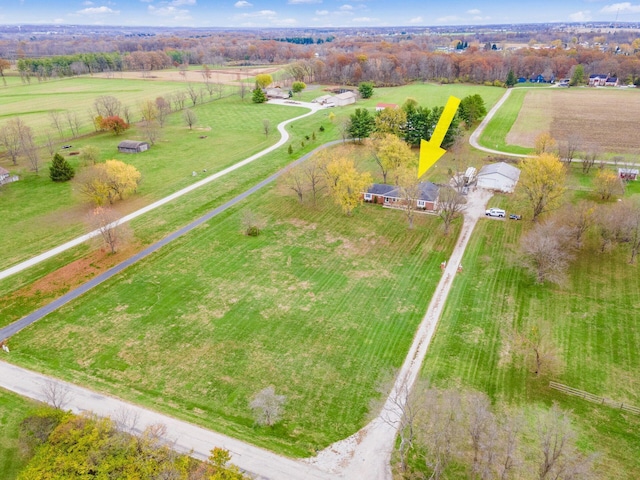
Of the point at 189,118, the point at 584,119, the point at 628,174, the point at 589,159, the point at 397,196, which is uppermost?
the point at 189,118

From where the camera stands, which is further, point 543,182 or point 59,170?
point 59,170

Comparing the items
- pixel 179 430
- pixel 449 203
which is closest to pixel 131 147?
pixel 449 203

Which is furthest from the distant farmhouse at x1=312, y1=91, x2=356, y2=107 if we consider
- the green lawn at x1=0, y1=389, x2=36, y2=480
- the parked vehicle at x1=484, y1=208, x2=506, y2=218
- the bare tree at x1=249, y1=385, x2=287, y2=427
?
the green lawn at x1=0, y1=389, x2=36, y2=480

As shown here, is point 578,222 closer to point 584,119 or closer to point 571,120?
point 571,120

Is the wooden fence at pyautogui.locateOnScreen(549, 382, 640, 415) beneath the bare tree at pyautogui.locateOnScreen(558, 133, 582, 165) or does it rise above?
beneath

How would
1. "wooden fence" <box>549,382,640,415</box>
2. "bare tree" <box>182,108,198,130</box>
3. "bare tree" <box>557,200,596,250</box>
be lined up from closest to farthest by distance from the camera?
"wooden fence" <box>549,382,640,415</box>, "bare tree" <box>557,200,596,250</box>, "bare tree" <box>182,108,198,130</box>

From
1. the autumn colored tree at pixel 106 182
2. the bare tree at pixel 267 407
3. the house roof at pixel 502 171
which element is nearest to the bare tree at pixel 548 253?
the house roof at pixel 502 171

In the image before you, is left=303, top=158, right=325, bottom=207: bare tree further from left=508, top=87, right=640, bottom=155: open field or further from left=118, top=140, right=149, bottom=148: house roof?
left=508, top=87, right=640, bottom=155: open field
